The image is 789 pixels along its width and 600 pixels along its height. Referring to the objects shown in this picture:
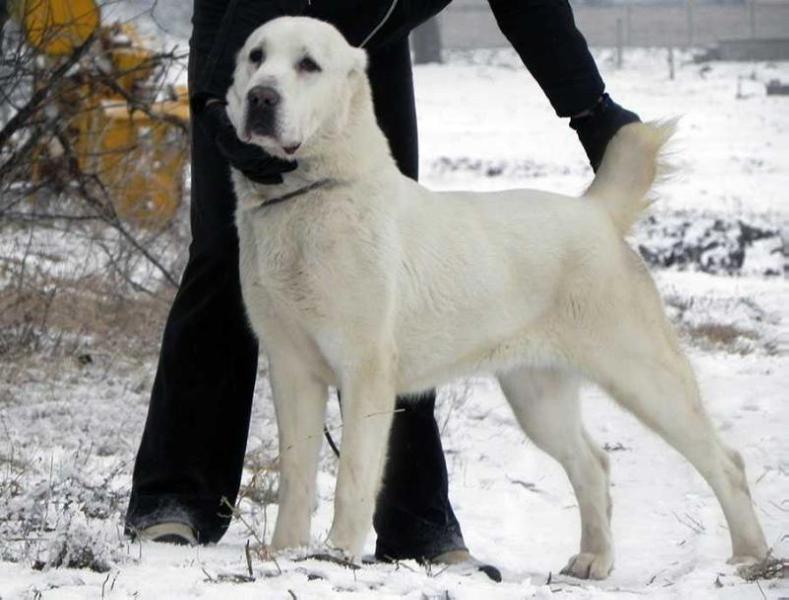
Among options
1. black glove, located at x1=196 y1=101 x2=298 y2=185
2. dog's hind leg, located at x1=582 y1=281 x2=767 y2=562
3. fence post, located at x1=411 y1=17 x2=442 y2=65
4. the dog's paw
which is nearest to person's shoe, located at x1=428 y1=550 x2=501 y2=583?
the dog's paw

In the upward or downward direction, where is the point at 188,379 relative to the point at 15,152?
downward

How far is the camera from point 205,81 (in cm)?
372

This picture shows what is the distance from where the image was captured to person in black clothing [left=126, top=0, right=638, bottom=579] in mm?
3959

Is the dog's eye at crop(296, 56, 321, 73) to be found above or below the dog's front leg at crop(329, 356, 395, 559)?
above

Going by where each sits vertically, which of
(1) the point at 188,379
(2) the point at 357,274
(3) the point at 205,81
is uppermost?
(3) the point at 205,81

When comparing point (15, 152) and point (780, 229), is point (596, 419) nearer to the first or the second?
point (15, 152)

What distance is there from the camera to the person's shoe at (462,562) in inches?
155

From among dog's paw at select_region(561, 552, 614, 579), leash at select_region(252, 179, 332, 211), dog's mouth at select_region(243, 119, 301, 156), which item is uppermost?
dog's mouth at select_region(243, 119, 301, 156)

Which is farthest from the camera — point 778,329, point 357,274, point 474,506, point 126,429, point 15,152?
point 778,329

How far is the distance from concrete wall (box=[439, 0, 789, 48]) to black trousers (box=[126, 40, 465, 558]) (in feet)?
97.9

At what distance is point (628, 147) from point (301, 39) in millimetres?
1092

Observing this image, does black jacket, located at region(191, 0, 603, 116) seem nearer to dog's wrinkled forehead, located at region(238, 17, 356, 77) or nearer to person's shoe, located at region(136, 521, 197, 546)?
dog's wrinkled forehead, located at region(238, 17, 356, 77)

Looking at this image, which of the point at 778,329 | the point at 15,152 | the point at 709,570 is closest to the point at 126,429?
the point at 15,152

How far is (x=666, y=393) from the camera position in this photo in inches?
163
